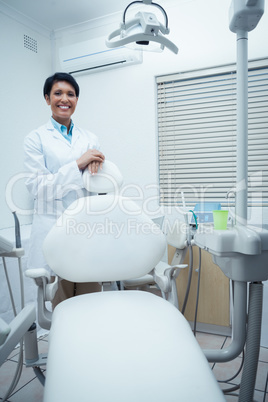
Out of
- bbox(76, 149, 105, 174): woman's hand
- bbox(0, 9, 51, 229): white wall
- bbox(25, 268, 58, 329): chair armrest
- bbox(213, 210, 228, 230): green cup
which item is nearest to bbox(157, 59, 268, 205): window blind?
bbox(0, 9, 51, 229): white wall

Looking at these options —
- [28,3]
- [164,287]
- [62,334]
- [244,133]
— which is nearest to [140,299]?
[164,287]

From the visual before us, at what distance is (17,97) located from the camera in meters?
2.68

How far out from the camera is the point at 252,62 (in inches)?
89.6

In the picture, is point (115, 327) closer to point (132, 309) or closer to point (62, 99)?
point (132, 309)

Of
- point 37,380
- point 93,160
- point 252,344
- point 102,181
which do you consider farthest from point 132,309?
point 37,380

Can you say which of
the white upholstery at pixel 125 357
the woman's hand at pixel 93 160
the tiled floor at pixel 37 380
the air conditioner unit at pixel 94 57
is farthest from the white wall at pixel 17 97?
the white upholstery at pixel 125 357

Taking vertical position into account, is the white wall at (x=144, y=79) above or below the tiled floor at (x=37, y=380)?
above

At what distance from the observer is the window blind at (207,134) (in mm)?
2334

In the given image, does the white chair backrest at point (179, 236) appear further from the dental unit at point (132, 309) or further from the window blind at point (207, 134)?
the window blind at point (207, 134)

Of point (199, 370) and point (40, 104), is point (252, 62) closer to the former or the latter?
point (40, 104)

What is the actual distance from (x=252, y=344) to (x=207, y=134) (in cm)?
188

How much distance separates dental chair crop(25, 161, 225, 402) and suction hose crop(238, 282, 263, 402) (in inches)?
8.2

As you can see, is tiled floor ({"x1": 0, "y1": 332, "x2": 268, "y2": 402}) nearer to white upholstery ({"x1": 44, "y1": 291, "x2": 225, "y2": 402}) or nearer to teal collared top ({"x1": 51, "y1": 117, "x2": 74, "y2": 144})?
white upholstery ({"x1": 44, "y1": 291, "x2": 225, "y2": 402})

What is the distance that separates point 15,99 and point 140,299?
7.39ft
